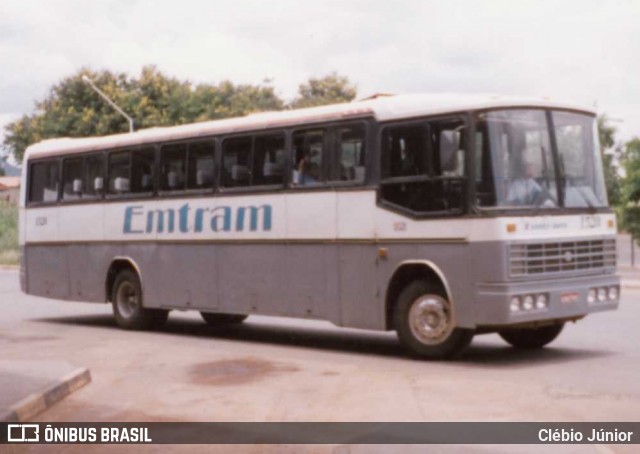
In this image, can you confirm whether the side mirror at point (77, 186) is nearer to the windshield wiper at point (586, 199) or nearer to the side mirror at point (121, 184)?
the side mirror at point (121, 184)

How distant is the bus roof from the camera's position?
13.0 m

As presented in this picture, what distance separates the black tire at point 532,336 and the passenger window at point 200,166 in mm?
4881

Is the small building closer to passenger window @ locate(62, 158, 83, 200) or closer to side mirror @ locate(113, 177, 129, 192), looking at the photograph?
passenger window @ locate(62, 158, 83, 200)

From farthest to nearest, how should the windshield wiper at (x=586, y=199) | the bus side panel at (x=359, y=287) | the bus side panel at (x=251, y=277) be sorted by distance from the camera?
the bus side panel at (x=251, y=277), the bus side panel at (x=359, y=287), the windshield wiper at (x=586, y=199)

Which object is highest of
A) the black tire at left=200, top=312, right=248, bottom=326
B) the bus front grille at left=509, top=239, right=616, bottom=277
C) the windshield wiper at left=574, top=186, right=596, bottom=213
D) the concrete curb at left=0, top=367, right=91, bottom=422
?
the windshield wiper at left=574, top=186, right=596, bottom=213

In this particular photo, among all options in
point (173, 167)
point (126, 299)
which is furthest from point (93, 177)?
point (173, 167)

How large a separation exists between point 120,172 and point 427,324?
7141mm

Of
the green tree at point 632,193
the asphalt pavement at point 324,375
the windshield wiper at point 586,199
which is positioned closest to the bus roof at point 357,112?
the windshield wiper at point 586,199

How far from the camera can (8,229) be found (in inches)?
2144

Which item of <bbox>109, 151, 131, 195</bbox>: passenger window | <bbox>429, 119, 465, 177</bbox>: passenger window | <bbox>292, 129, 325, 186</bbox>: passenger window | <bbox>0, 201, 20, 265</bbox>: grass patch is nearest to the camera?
<bbox>429, 119, 465, 177</bbox>: passenger window

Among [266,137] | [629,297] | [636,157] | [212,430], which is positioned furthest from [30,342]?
[636,157]

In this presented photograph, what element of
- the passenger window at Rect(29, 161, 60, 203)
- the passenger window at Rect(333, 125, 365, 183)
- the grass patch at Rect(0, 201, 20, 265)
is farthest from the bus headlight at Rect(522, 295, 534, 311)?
the grass patch at Rect(0, 201, 20, 265)

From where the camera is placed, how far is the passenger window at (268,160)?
15375mm

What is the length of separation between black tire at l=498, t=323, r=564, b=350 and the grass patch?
41.1 meters
